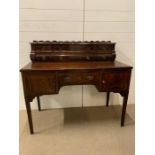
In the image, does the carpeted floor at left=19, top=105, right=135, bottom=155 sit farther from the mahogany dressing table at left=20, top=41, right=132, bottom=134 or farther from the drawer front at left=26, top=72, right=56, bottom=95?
the drawer front at left=26, top=72, right=56, bottom=95

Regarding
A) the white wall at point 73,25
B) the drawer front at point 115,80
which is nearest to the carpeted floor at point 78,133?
the white wall at point 73,25

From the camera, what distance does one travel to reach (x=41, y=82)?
1.68 meters

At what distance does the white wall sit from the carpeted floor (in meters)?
0.25

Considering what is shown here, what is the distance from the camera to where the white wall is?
7.14 feet

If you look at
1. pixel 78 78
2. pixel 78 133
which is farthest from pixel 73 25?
pixel 78 133

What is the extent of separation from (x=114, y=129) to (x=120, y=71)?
0.58 m

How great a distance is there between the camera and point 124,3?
229 centimetres

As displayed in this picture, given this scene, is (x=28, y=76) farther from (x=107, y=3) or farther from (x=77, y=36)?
(x=107, y=3)

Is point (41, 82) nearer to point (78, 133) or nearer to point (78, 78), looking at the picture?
point (78, 78)

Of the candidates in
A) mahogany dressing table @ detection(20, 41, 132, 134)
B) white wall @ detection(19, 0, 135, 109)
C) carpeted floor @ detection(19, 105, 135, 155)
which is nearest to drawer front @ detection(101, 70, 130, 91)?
mahogany dressing table @ detection(20, 41, 132, 134)

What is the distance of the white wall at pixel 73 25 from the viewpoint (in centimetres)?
218

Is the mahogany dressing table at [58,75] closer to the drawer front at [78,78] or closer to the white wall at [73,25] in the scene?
the drawer front at [78,78]

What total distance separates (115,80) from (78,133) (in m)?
0.61
